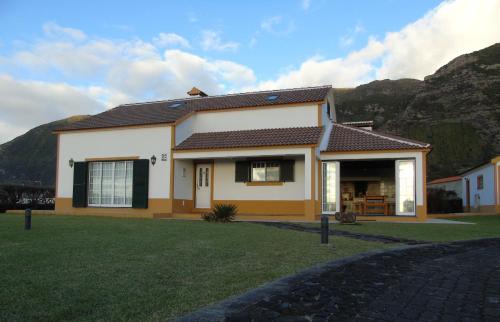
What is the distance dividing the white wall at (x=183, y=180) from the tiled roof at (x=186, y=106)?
6.23 feet

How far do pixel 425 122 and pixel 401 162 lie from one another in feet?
157

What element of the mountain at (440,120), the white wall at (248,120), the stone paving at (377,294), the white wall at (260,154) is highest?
the mountain at (440,120)

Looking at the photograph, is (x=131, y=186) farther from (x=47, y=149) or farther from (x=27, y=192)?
(x=47, y=149)

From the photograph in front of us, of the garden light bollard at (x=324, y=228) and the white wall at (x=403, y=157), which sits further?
the white wall at (x=403, y=157)

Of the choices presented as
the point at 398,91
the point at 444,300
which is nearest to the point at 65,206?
the point at 444,300

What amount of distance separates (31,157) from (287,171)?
8304 centimetres

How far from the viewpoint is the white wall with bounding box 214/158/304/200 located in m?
18.1

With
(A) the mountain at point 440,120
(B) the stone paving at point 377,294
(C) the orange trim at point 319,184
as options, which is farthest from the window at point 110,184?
(A) the mountain at point 440,120

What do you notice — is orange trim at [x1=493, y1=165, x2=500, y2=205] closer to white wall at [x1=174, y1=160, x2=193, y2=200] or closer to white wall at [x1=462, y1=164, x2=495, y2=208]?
white wall at [x1=462, y1=164, x2=495, y2=208]

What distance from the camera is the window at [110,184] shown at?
1906 cm

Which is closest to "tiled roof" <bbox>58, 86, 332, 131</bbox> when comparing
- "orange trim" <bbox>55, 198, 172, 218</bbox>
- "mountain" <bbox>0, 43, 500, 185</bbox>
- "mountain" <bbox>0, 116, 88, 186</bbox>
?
"orange trim" <bbox>55, 198, 172, 218</bbox>

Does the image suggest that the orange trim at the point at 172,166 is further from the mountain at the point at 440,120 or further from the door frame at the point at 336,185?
the mountain at the point at 440,120

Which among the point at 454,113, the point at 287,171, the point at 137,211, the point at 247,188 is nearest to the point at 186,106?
the point at 247,188

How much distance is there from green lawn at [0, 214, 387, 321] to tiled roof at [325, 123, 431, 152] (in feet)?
25.2
